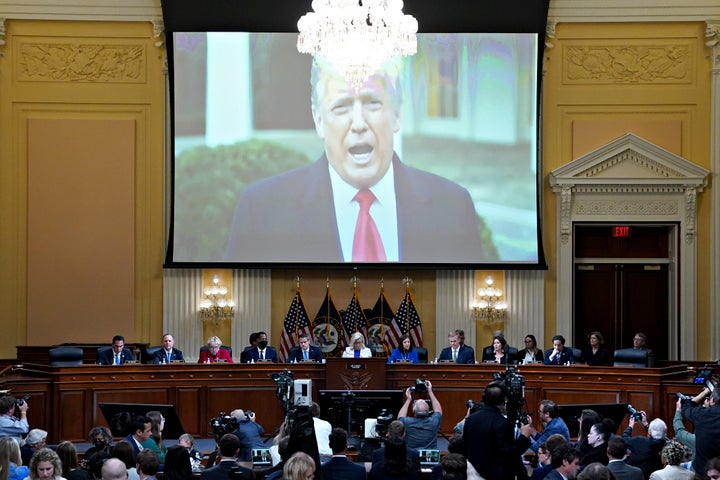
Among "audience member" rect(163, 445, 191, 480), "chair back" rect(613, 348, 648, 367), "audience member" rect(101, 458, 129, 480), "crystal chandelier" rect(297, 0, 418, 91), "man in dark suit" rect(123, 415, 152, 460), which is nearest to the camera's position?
"audience member" rect(101, 458, 129, 480)

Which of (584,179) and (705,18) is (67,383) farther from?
(705,18)

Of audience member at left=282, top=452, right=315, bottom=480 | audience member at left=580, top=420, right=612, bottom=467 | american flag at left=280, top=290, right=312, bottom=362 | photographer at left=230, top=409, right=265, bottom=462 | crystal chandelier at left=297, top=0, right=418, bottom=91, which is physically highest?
crystal chandelier at left=297, top=0, right=418, bottom=91

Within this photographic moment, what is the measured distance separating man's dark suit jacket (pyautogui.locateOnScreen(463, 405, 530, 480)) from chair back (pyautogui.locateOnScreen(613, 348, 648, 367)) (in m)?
7.12

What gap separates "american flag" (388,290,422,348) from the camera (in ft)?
62.5

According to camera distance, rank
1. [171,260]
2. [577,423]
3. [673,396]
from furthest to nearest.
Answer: [171,260]
[673,396]
[577,423]

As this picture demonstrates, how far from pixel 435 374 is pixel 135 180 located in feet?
21.0

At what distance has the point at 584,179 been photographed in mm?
19016

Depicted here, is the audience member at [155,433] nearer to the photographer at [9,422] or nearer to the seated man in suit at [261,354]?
the photographer at [9,422]

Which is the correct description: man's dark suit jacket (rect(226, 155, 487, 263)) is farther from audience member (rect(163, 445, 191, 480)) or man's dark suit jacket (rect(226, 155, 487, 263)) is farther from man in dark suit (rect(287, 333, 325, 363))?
audience member (rect(163, 445, 191, 480))

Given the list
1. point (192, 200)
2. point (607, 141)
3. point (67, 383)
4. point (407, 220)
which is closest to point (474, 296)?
point (407, 220)

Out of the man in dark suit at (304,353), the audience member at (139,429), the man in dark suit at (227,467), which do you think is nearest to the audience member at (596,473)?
the man in dark suit at (227,467)

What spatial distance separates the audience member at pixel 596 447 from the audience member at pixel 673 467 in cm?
59

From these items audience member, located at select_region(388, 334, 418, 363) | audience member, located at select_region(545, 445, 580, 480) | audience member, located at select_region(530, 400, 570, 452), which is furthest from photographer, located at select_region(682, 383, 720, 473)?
audience member, located at select_region(388, 334, 418, 363)

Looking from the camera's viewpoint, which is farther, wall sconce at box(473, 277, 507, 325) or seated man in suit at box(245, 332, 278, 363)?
wall sconce at box(473, 277, 507, 325)
